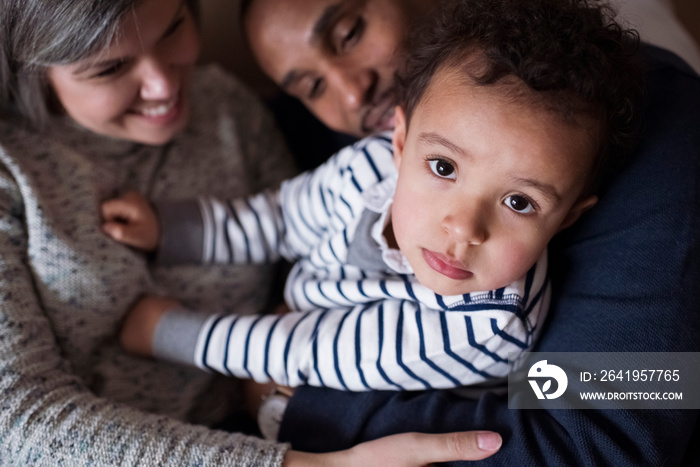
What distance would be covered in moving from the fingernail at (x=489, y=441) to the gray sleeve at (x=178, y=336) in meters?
0.53

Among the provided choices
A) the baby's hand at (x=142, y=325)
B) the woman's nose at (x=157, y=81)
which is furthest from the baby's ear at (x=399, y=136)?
the baby's hand at (x=142, y=325)

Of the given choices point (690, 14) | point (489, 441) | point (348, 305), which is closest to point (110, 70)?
point (348, 305)

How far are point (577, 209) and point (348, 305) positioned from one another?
0.41 metres

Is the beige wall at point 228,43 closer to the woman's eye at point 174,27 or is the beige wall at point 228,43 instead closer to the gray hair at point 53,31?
the woman's eye at point 174,27

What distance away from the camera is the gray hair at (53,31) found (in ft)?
2.68

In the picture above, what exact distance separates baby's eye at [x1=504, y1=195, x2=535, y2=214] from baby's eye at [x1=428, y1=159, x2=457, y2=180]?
0.08 m

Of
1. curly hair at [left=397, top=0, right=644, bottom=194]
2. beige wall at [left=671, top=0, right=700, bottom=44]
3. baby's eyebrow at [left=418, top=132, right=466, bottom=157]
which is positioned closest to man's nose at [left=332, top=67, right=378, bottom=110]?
curly hair at [left=397, top=0, right=644, bottom=194]

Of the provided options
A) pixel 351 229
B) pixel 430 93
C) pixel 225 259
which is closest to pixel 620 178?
pixel 430 93

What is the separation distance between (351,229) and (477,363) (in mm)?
307

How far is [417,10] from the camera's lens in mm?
1115

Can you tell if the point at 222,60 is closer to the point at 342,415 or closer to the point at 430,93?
the point at 430,93

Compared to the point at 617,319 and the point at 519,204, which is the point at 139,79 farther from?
the point at 617,319

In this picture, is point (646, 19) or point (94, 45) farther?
point (646, 19)

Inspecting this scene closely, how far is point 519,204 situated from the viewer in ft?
2.38
